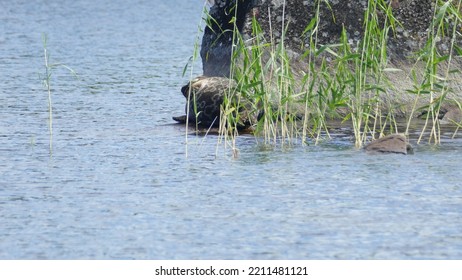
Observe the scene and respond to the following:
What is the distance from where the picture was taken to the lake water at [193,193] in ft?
31.0

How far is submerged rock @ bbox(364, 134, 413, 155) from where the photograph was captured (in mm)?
13102

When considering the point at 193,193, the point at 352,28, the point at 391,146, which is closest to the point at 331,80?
the point at 391,146

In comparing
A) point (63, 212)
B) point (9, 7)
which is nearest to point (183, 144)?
point (63, 212)

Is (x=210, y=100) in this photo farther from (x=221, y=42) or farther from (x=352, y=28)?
(x=352, y=28)

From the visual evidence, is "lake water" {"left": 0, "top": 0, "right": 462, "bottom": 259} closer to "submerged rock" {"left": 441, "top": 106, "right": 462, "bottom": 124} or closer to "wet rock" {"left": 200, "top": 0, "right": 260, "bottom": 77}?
"wet rock" {"left": 200, "top": 0, "right": 260, "bottom": 77}

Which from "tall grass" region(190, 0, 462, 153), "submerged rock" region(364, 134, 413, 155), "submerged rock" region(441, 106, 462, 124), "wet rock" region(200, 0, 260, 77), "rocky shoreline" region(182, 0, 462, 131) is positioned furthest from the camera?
"wet rock" region(200, 0, 260, 77)

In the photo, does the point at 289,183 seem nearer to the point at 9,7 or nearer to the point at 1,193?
the point at 1,193

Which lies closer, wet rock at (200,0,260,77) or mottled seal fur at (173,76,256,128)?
mottled seal fur at (173,76,256,128)

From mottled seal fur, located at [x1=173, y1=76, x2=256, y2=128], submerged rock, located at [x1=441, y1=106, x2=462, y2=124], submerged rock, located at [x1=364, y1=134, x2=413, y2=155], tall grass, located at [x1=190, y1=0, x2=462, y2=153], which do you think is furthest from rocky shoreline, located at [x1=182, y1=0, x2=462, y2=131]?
submerged rock, located at [x1=364, y1=134, x2=413, y2=155]

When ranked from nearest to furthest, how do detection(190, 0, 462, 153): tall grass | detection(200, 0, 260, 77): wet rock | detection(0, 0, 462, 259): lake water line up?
1. detection(0, 0, 462, 259): lake water
2. detection(190, 0, 462, 153): tall grass
3. detection(200, 0, 260, 77): wet rock

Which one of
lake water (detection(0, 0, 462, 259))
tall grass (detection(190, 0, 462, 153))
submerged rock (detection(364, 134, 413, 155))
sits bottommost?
lake water (detection(0, 0, 462, 259))

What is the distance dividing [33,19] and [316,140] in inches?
1062

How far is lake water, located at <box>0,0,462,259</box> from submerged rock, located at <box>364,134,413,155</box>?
0.14 metres
